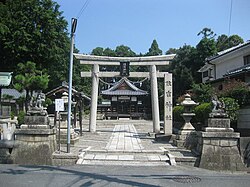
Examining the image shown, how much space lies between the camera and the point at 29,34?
29.0 metres

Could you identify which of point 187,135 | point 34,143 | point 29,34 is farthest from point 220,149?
point 29,34

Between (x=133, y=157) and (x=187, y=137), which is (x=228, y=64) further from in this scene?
(x=133, y=157)

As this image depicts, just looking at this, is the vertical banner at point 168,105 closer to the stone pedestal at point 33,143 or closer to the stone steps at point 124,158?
the stone steps at point 124,158

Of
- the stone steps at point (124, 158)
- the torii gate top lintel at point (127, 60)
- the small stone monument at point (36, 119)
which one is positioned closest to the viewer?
the stone steps at point (124, 158)

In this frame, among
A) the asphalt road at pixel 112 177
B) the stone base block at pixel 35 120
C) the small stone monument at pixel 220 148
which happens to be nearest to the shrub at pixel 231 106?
the small stone monument at pixel 220 148

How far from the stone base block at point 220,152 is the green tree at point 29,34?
2461 cm

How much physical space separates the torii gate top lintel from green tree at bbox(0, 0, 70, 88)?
1302 cm

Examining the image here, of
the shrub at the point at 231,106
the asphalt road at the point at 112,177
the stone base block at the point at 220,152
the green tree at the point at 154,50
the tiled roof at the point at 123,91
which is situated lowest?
the asphalt road at the point at 112,177

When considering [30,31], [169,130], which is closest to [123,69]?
[169,130]

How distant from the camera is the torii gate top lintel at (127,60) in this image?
1827cm

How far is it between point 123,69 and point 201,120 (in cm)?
647

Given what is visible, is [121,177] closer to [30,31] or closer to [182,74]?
[30,31]

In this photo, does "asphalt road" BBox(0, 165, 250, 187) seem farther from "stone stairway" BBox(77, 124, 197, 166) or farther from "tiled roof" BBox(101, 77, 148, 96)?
"tiled roof" BBox(101, 77, 148, 96)

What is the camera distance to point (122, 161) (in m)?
9.86
